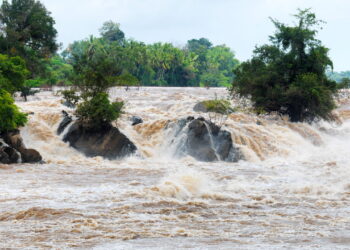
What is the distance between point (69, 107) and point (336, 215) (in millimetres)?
19950

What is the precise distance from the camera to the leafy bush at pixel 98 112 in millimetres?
22406

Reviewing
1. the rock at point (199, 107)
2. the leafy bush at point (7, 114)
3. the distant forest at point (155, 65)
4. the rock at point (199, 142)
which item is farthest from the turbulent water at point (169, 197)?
the distant forest at point (155, 65)

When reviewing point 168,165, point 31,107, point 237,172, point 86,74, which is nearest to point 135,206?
point 237,172

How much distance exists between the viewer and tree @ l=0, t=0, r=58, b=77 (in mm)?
37188

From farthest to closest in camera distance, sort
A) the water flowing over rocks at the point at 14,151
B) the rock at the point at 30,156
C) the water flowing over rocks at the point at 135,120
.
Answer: the water flowing over rocks at the point at 135,120, the rock at the point at 30,156, the water flowing over rocks at the point at 14,151

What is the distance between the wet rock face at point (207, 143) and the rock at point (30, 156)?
18.4ft

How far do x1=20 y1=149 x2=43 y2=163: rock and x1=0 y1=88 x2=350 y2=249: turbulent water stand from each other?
488mm

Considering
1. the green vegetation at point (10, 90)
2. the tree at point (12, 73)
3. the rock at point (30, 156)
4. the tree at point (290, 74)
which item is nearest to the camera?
the rock at point (30, 156)

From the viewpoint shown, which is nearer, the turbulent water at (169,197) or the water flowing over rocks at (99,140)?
the turbulent water at (169,197)

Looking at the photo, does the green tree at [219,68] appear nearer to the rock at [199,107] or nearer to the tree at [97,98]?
the rock at [199,107]

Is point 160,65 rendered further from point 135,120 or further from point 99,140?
point 99,140

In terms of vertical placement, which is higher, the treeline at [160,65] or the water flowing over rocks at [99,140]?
the treeline at [160,65]

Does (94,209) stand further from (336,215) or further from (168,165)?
(168,165)

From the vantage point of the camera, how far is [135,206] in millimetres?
11992
